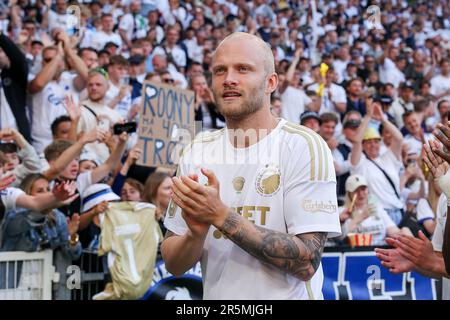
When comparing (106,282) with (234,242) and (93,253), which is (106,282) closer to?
(93,253)

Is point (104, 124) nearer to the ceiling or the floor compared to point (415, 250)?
nearer to the ceiling

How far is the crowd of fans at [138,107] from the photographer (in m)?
7.33

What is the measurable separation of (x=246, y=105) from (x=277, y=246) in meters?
0.63

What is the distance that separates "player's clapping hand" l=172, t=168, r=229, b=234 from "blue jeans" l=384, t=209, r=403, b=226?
679cm

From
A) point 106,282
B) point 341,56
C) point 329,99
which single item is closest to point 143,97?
point 106,282

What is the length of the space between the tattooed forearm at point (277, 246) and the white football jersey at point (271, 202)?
69 mm

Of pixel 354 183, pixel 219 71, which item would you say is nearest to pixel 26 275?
pixel 354 183

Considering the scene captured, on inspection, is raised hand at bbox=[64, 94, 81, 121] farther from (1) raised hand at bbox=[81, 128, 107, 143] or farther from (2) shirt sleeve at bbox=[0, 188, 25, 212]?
(2) shirt sleeve at bbox=[0, 188, 25, 212]

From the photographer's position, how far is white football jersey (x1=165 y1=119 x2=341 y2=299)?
3242mm

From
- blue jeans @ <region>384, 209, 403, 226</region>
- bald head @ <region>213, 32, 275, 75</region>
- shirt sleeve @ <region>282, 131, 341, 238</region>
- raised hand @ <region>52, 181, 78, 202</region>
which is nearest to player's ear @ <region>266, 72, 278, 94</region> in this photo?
bald head @ <region>213, 32, 275, 75</region>

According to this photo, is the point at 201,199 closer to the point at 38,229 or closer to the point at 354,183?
the point at 38,229

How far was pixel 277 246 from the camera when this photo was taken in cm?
312

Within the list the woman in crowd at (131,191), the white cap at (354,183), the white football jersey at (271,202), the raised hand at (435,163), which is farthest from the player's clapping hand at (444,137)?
the white cap at (354,183)

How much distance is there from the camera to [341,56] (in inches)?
648
